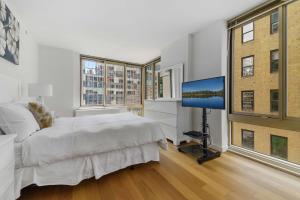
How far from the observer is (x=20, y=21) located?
8.45 ft

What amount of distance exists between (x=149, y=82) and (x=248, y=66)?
3.49 metres

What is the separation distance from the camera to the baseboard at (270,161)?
6.33ft

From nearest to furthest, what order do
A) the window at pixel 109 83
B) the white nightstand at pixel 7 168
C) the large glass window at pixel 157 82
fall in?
the white nightstand at pixel 7 168 < the large glass window at pixel 157 82 < the window at pixel 109 83

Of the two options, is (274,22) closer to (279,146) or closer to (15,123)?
(279,146)

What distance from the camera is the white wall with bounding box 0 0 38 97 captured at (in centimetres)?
219

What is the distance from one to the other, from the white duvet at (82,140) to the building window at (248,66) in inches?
74.7

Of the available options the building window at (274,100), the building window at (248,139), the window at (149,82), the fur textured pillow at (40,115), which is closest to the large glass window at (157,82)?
the window at (149,82)

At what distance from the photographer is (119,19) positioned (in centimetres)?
257

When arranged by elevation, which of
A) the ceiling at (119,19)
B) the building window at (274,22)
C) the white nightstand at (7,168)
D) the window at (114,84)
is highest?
the ceiling at (119,19)

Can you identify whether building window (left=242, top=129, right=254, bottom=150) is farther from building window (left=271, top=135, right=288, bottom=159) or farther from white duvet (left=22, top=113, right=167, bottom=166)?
white duvet (left=22, top=113, right=167, bottom=166)

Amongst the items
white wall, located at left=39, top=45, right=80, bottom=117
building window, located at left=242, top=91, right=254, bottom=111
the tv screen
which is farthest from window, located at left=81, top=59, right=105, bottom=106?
building window, located at left=242, top=91, right=254, bottom=111

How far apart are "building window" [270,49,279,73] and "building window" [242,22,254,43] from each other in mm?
490

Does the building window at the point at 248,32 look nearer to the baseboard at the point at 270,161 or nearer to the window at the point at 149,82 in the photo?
the baseboard at the point at 270,161

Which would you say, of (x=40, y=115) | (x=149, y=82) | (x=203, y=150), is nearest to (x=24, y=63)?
(x=40, y=115)
